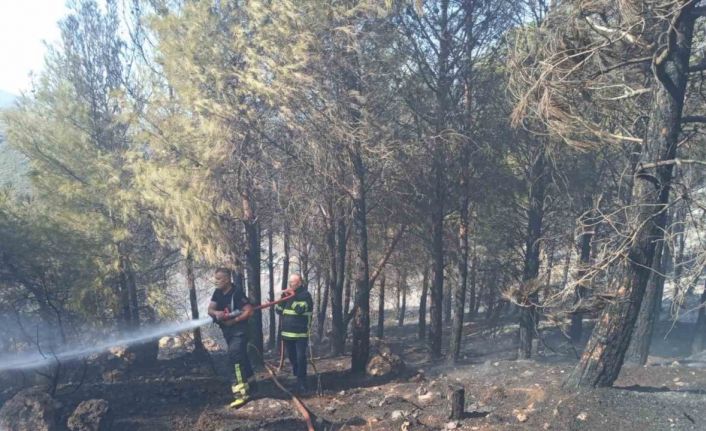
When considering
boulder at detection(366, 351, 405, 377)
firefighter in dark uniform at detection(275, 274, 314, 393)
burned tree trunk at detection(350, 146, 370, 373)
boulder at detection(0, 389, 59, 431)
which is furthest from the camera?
burned tree trunk at detection(350, 146, 370, 373)

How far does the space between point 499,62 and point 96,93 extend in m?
10.6

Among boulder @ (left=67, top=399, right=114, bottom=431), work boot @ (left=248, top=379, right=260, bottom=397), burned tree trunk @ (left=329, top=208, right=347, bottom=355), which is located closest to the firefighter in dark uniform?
work boot @ (left=248, top=379, right=260, bottom=397)

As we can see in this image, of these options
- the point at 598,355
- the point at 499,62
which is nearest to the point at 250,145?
the point at 499,62

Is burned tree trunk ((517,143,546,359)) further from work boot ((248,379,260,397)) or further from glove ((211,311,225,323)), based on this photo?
glove ((211,311,225,323))

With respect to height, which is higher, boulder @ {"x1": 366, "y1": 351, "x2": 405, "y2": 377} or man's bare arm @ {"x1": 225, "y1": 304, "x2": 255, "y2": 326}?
man's bare arm @ {"x1": 225, "y1": 304, "x2": 255, "y2": 326}

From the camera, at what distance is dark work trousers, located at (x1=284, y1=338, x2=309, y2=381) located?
890cm

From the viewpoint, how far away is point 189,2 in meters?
10.9

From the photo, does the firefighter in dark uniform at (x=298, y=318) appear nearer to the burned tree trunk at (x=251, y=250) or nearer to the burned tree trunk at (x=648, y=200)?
the burned tree trunk at (x=251, y=250)

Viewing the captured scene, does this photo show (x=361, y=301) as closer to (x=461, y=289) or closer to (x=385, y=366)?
(x=385, y=366)

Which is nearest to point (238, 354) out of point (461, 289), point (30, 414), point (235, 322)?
point (235, 322)

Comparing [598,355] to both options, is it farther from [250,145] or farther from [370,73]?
[250,145]

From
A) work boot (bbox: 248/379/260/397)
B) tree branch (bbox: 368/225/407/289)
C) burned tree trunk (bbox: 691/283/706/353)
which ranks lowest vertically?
burned tree trunk (bbox: 691/283/706/353)

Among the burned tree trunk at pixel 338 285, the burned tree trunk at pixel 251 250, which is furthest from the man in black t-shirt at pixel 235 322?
the burned tree trunk at pixel 338 285

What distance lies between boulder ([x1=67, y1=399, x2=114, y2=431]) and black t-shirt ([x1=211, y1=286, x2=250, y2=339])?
6.40 ft
